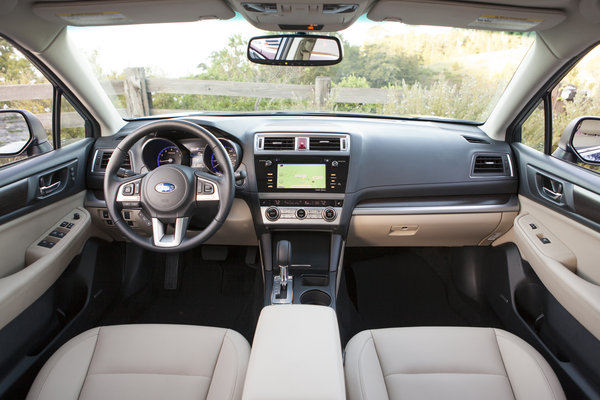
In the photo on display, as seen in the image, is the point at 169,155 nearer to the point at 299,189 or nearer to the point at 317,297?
the point at 299,189

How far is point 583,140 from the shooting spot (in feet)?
6.72

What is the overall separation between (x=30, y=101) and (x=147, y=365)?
174 centimetres

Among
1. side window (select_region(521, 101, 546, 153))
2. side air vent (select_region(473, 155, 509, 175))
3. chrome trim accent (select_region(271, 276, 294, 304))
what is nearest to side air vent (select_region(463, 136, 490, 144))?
side air vent (select_region(473, 155, 509, 175))

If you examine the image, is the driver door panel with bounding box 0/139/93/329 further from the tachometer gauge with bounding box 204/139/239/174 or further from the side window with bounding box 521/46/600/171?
the side window with bounding box 521/46/600/171

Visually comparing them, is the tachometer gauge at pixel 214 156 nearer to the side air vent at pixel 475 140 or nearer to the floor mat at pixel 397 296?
the floor mat at pixel 397 296

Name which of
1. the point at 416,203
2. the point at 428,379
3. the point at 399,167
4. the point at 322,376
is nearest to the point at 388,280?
the point at 416,203

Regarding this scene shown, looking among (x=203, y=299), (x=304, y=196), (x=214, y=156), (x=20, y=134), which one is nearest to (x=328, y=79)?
(x=304, y=196)

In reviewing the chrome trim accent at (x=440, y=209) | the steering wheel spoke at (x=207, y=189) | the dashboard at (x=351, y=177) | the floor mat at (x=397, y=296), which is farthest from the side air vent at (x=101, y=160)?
the floor mat at (x=397, y=296)

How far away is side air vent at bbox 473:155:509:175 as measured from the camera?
2312 millimetres

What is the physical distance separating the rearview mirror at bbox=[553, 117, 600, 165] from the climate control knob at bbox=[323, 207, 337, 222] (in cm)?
132

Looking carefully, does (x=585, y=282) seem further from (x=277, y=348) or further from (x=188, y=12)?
(x=188, y=12)

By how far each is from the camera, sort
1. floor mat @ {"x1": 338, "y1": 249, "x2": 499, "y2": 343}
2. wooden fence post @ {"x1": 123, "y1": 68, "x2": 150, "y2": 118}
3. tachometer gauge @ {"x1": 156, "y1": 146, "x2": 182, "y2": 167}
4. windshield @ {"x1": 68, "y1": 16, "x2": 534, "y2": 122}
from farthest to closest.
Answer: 1. wooden fence post @ {"x1": 123, "y1": 68, "x2": 150, "y2": 118}
2. windshield @ {"x1": 68, "y1": 16, "x2": 534, "y2": 122}
3. floor mat @ {"x1": 338, "y1": 249, "x2": 499, "y2": 343}
4. tachometer gauge @ {"x1": 156, "y1": 146, "x2": 182, "y2": 167}

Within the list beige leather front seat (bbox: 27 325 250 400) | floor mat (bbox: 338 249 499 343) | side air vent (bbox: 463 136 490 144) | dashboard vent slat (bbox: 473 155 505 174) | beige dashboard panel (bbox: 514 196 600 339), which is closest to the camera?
beige leather front seat (bbox: 27 325 250 400)

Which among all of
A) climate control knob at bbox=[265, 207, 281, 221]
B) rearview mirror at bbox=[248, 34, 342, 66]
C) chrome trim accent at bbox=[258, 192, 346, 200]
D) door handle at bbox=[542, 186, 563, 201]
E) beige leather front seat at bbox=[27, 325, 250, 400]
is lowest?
beige leather front seat at bbox=[27, 325, 250, 400]
